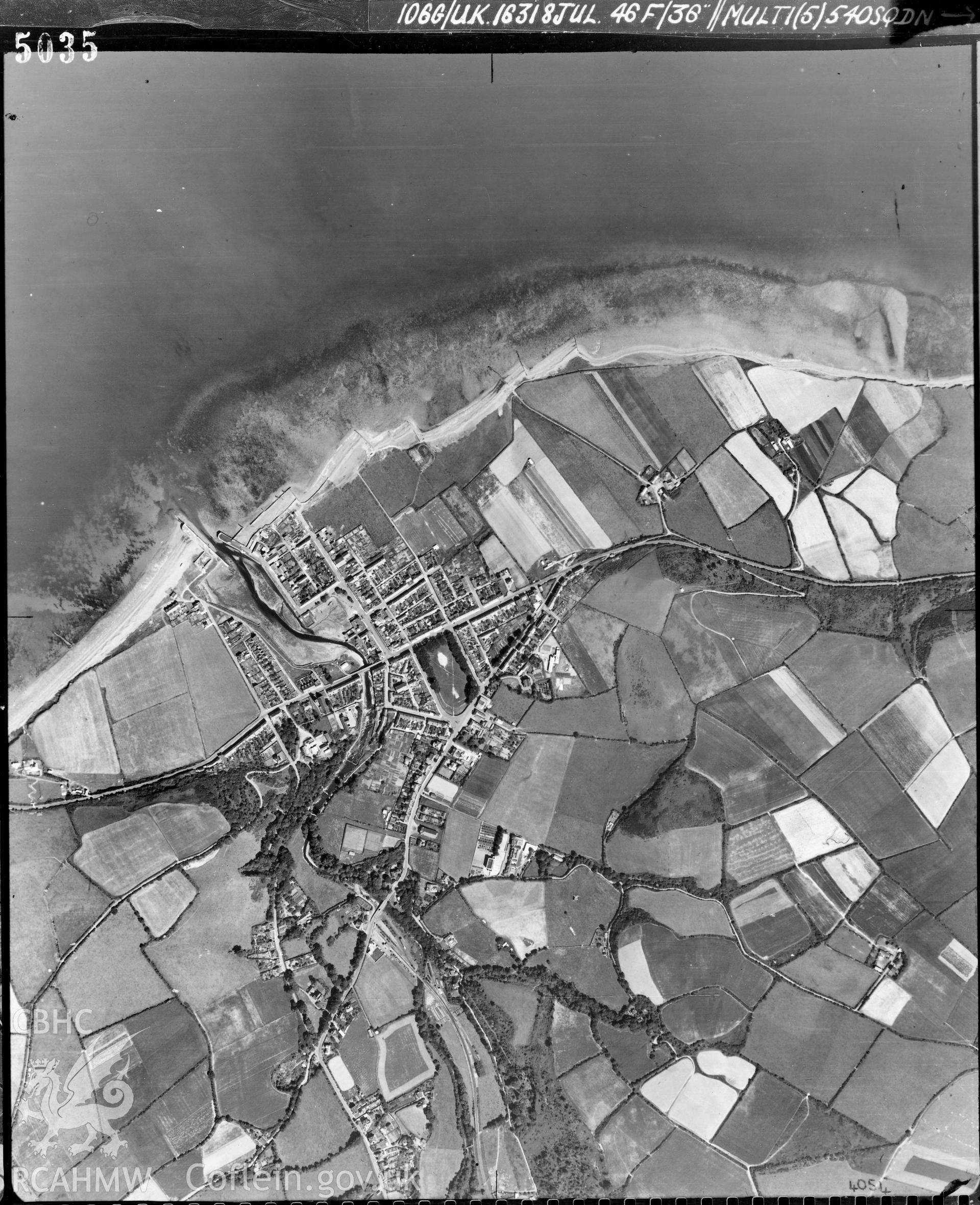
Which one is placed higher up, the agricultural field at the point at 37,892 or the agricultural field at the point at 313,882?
the agricultural field at the point at 37,892

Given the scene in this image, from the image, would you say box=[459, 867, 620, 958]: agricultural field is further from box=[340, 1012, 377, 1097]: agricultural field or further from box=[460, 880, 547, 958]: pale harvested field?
box=[340, 1012, 377, 1097]: agricultural field

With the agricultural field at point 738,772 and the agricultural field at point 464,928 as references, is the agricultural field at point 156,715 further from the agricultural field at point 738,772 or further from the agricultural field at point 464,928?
the agricultural field at point 738,772

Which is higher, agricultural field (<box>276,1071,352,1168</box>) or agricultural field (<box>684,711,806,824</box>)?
agricultural field (<box>684,711,806,824</box>)

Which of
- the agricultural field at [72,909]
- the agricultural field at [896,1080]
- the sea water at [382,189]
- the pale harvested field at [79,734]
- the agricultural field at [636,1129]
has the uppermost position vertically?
the sea water at [382,189]

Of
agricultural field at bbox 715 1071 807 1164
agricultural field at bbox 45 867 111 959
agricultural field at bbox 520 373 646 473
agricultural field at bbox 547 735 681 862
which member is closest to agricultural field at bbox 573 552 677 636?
agricultural field at bbox 547 735 681 862

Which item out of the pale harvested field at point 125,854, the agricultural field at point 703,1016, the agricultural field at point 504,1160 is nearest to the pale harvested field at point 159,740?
the pale harvested field at point 125,854

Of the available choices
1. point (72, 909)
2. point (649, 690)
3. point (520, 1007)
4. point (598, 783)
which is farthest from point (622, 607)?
point (72, 909)

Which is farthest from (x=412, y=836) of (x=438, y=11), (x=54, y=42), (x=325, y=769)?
(x=54, y=42)
